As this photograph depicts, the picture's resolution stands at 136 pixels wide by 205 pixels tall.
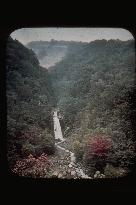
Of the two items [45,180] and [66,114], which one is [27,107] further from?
[45,180]

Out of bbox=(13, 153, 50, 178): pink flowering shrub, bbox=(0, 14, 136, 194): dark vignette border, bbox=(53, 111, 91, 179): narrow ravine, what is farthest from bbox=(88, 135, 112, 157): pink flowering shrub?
bbox=(13, 153, 50, 178): pink flowering shrub

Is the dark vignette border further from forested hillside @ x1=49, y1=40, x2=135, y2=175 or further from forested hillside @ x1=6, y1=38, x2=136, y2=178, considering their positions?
forested hillside @ x1=49, y1=40, x2=135, y2=175

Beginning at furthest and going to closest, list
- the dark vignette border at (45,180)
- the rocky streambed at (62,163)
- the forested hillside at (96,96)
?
the forested hillside at (96,96) → the rocky streambed at (62,163) → the dark vignette border at (45,180)

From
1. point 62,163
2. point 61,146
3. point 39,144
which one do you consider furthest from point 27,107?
point 62,163

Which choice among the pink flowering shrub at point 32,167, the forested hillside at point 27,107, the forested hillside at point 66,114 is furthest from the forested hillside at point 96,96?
the pink flowering shrub at point 32,167

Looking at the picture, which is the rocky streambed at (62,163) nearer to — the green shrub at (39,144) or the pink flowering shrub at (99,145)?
the green shrub at (39,144)
